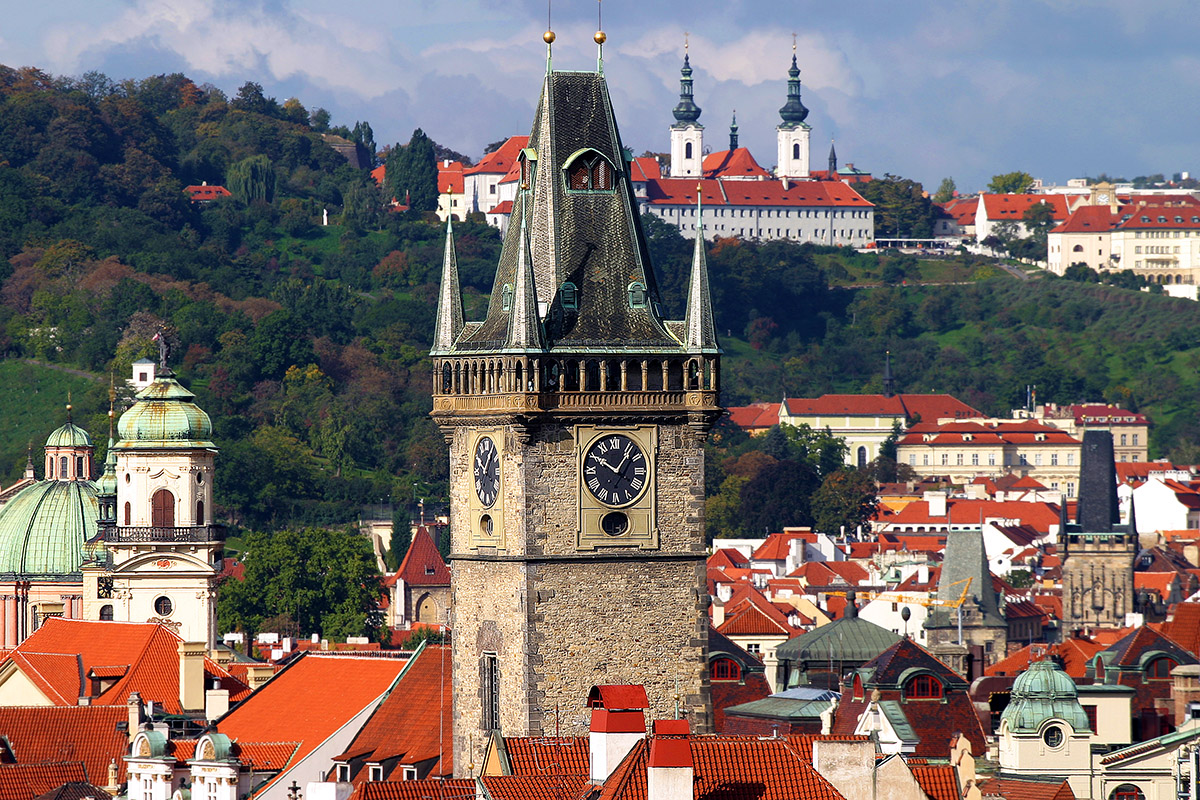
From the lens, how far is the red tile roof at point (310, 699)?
4700cm

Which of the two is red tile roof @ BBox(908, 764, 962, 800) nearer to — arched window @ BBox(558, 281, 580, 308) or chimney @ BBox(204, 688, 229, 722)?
arched window @ BBox(558, 281, 580, 308)

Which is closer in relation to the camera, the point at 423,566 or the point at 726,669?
the point at 726,669

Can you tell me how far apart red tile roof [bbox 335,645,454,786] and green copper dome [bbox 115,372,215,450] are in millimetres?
26180

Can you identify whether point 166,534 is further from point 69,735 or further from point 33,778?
point 33,778

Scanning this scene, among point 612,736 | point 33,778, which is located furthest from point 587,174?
point 612,736

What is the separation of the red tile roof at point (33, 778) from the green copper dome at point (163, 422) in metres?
28.1

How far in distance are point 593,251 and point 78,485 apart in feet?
145

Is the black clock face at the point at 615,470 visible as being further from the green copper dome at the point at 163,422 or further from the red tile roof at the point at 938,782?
the green copper dome at the point at 163,422

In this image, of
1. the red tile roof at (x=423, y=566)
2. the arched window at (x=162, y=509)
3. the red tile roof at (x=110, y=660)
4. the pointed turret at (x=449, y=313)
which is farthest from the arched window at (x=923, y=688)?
the red tile roof at (x=423, y=566)

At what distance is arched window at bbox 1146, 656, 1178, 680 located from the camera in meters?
57.5

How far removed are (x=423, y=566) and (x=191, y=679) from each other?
68525 mm

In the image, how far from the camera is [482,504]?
137 ft

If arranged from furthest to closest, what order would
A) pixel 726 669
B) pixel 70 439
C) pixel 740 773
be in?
1. pixel 70 439
2. pixel 726 669
3. pixel 740 773

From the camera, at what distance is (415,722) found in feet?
145
